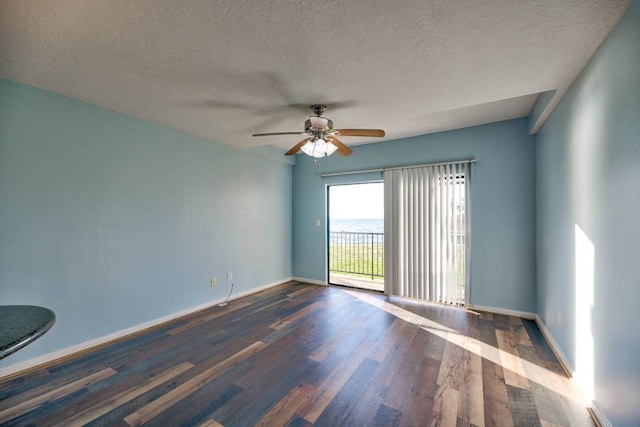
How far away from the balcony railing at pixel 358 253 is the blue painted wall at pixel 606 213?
3.20m

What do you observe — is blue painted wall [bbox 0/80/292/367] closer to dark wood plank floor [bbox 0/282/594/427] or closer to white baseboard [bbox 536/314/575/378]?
dark wood plank floor [bbox 0/282/594/427]

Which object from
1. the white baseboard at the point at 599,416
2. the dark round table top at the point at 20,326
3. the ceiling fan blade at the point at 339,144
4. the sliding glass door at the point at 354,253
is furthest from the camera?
the sliding glass door at the point at 354,253

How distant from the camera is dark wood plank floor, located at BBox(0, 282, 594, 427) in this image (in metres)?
1.58

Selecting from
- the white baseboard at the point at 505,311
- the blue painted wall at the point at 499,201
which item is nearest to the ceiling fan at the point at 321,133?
the blue painted wall at the point at 499,201

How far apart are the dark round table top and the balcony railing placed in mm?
4431

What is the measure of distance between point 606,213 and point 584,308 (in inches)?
29.2

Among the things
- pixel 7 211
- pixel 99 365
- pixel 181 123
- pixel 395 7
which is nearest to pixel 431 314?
pixel 395 7

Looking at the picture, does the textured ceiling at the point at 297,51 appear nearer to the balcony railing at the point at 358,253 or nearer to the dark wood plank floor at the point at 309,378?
the dark wood plank floor at the point at 309,378

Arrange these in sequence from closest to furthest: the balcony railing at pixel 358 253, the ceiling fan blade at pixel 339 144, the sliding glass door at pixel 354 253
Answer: the ceiling fan blade at pixel 339 144 < the sliding glass door at pixel 354 253 < the balcony railing at pixel 358 253

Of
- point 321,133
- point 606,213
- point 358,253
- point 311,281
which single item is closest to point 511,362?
point 606,213

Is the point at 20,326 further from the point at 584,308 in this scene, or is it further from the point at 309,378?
the point at 584,308

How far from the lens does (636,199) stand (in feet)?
3.94

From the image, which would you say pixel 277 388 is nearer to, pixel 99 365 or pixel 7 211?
pixel 99 365

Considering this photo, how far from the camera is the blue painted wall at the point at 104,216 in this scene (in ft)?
6.71
